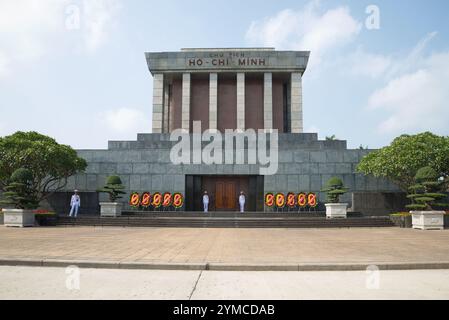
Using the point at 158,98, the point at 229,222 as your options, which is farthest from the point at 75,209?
the point at 158,98

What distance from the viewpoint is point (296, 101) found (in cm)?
3903

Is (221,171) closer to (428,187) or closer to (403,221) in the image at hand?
(403,221)

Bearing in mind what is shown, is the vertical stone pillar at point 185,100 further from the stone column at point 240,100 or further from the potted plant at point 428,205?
the potted plant at point 428,205

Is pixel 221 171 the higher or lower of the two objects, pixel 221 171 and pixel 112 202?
the higher

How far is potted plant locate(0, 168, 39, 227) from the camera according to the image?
2173 cm

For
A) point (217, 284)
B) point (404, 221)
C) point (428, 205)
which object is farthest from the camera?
point (404, 221)

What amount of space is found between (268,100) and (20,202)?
26589mm

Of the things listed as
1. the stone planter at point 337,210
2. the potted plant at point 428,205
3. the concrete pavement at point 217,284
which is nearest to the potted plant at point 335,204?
the stone planter at point 337,210

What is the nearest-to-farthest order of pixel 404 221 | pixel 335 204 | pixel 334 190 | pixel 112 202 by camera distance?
pixel 404 221 < pixel 335 204 < pixel 334 190 < pixel 112 202

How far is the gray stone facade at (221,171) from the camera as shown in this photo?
97.5 feet

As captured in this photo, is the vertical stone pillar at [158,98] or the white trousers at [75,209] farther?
the vertical stone pillar at [158,98]

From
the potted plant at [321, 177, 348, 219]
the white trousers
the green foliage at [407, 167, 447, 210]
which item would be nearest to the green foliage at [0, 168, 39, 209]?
the white trousers
